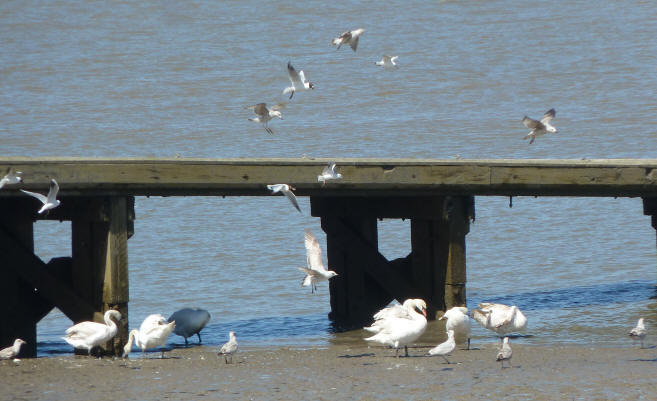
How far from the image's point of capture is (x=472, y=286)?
19672 millimetres

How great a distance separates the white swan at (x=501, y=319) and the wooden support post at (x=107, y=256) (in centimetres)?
377

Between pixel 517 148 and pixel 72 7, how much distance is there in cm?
2969

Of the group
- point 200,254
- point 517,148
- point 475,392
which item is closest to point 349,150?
point 517,148

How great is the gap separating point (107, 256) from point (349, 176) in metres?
2.69

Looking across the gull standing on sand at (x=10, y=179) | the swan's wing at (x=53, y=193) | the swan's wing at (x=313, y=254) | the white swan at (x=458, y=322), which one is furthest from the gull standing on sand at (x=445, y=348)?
the gull standing on sand at (x=10, y=179)

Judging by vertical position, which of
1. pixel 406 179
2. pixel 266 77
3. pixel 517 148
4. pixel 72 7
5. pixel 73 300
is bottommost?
pixel 73 300

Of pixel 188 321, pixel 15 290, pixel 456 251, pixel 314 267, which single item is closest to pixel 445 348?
pixel 314 267

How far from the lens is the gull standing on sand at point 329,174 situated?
13.6 metres

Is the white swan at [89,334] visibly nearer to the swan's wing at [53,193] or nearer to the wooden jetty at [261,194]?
the wooden jetty at [261,194]

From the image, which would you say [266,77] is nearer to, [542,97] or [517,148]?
[542,97]

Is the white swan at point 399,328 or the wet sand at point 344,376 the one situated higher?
the white swan at point 399,328

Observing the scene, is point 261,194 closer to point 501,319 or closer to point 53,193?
point 53,193

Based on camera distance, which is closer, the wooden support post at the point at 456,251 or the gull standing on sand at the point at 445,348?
the gull standing on sand at the point at 445,348

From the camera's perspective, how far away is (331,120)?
3581 cm
